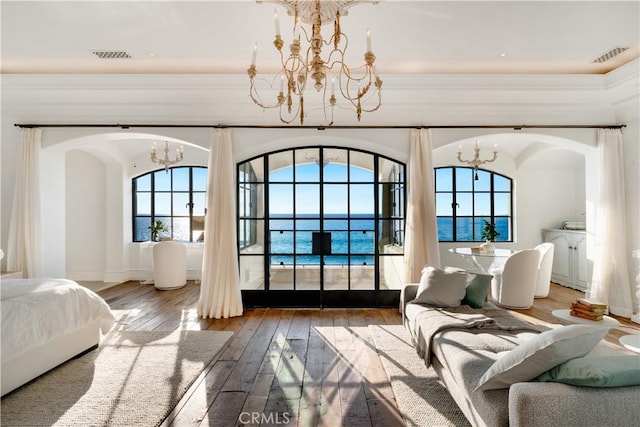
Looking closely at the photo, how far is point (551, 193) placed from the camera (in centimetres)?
720

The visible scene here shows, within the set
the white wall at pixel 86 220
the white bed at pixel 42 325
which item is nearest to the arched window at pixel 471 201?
the white bed at pixel 42 325

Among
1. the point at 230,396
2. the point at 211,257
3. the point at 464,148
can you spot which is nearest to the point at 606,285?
the point at 464,148

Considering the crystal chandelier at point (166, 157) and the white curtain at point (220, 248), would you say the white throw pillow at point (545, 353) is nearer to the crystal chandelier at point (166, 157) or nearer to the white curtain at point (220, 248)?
the white curtain at point (220, 248)

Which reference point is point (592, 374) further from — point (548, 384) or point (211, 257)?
point (211, 257)

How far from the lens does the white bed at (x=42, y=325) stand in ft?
8.49

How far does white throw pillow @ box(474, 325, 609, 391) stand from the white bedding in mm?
3179

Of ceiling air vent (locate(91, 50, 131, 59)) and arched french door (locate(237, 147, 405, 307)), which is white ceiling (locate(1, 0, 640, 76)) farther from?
arched french door (locate(237, 147, 405, 307))

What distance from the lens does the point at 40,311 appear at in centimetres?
282

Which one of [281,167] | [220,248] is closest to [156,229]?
[220,248]

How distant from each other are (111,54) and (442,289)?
4265 millimetres

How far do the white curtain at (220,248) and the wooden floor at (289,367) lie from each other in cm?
23

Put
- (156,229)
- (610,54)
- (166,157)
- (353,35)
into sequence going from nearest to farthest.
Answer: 1. (353,35)
2. (610,54)
3. (166,157)
4. (156,229)

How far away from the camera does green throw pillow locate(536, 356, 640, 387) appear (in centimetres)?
159

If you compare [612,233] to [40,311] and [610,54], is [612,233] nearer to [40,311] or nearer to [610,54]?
[610,54]
